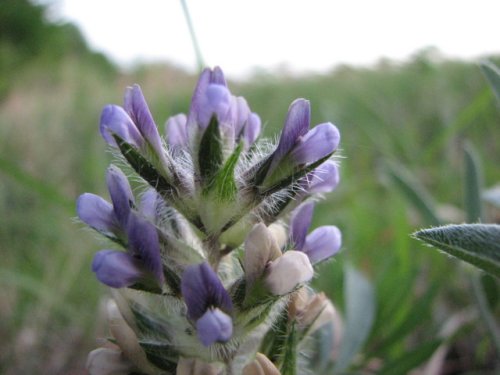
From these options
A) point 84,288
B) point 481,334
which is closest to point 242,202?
point 481,334

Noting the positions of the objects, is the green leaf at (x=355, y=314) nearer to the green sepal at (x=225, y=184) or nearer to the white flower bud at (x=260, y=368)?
the white flower bud at (x=260, y=368)

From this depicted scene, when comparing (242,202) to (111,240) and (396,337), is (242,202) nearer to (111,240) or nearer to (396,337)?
(111,240)

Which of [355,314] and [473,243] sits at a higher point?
[473,243]

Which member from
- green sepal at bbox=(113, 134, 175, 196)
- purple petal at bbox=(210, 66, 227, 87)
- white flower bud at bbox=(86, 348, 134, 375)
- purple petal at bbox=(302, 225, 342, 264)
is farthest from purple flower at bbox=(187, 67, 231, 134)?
white flower bud at bbox=(86, 348, 134, 375)

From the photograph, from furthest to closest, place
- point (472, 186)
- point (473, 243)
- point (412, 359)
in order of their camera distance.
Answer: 1. point (472, 186)
2. point (412, 359)
3. point (473, 243)

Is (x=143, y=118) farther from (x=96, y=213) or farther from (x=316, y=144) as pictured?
(x=316, y=144)

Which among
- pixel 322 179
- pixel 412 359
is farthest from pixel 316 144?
pixel 412 359
